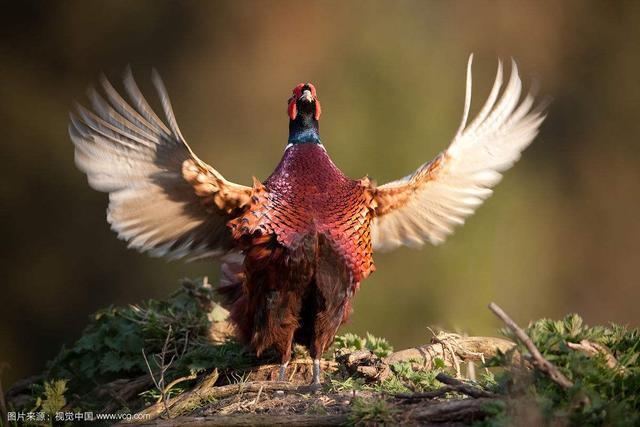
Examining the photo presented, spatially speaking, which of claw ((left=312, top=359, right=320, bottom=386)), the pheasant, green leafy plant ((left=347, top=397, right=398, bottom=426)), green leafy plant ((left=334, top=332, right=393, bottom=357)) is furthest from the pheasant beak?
green leafy plant ((left=347, top=397, right=398, bottom=426))

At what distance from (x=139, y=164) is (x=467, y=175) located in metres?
1.91

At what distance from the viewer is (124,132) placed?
13.5 ft

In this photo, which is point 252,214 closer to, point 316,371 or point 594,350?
point 316,371

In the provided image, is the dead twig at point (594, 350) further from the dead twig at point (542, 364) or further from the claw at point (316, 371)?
the claw at point (316, 371)

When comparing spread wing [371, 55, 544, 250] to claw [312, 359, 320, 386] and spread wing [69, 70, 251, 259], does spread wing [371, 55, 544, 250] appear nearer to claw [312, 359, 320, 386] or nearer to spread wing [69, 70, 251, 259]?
claw [312, 359, 320, 386]

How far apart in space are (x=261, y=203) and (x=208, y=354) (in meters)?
0.96

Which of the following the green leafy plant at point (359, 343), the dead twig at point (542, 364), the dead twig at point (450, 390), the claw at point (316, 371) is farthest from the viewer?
the green leafy plant at point (359, 343)

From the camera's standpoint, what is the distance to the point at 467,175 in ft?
15.6

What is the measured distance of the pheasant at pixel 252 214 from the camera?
399cm

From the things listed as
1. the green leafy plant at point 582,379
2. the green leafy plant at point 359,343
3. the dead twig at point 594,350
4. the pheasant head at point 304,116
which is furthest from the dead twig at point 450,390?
the pheasant head at point 304,116

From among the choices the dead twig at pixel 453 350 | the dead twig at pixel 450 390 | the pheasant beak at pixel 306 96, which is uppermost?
the pheasant beak at pixel 306 96

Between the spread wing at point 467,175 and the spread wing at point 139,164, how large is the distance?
3.63 ft

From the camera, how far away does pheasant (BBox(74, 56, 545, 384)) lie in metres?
3.99

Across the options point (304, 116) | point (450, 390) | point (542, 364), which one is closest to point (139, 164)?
point (304, 116)
